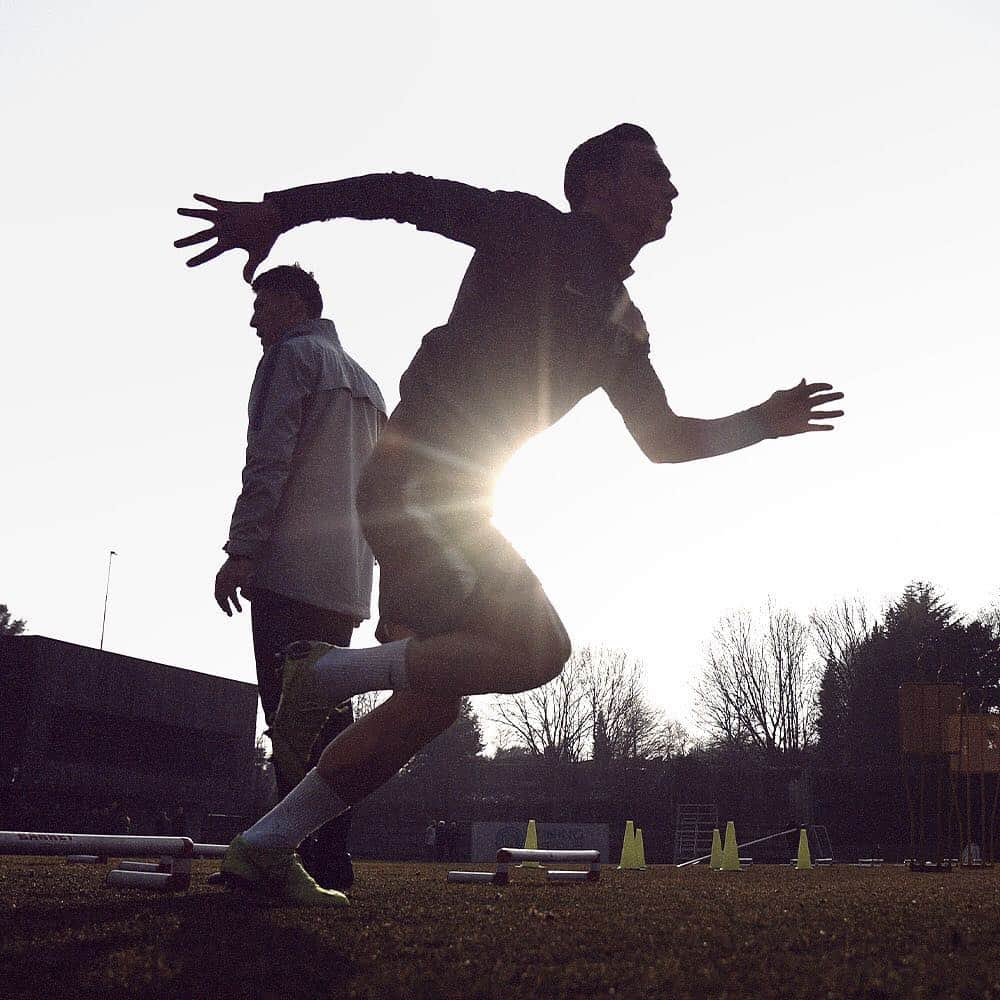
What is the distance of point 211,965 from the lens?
6.56ft

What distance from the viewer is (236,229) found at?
2932 millimetres

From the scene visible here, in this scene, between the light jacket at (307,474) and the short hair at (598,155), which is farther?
the light jacket at (307,474)

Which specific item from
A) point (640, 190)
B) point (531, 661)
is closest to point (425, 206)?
point (640, 190)

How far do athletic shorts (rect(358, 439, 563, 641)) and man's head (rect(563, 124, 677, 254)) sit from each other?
0.97 meters

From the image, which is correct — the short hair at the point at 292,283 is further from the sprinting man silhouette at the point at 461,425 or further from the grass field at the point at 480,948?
the grass field at the point at 480,948

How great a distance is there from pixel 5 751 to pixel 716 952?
1646 inches

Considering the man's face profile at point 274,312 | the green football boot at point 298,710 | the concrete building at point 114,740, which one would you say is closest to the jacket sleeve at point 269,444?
the man's face profile at point 274,312

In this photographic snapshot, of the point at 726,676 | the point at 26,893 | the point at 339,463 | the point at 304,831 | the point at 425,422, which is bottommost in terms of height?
the point at 26,893

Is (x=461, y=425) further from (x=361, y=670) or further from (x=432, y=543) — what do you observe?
(x=361, y=670)

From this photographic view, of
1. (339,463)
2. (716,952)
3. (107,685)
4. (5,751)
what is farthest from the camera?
(107,685)

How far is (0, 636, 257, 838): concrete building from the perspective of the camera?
39.3 metres

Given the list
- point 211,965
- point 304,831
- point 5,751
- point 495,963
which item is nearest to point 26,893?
point 304,831

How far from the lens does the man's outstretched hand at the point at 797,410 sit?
11.5 feet

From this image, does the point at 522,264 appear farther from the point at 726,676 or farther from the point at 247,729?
the point at 726,676
